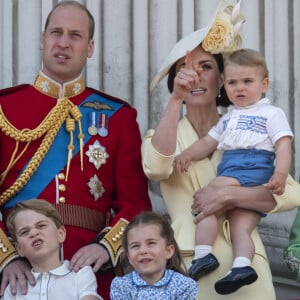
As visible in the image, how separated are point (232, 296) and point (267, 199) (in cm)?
35

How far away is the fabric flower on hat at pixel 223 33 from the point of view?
5309 millimetres

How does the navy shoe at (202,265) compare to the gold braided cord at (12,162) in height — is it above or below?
below

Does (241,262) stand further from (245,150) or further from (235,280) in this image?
(245,150)

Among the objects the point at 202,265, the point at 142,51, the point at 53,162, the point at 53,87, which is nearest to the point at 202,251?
the point at 202,265

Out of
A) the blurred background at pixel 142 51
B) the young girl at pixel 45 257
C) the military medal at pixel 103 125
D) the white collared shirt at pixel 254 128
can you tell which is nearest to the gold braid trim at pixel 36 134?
the military medal at pixel 103 125

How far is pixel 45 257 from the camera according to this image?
4984mm

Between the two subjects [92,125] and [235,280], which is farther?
[92,125]

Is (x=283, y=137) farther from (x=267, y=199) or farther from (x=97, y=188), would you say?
(x=97, y=188)

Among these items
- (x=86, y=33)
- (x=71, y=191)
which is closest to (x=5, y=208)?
(x=71, y=191)

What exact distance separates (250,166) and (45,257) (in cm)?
74

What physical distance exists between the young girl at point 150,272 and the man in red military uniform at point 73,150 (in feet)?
1.28

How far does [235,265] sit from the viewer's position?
4.99 metres

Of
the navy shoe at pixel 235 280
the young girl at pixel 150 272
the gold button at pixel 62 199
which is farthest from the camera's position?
the gold button at pixel 62 199

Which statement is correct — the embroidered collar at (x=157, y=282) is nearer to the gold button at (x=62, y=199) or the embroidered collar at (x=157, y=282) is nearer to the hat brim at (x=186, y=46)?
the gold button at (x=62, y=199)
